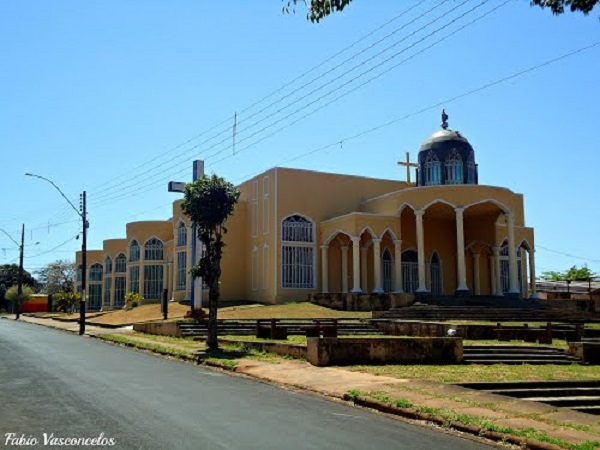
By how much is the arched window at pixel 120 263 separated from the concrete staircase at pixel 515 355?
48.3 meters

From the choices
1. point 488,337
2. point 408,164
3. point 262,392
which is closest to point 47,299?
point 408,164

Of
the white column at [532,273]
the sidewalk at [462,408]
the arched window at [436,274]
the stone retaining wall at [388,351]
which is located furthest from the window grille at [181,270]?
the sidewalk at [462,408]

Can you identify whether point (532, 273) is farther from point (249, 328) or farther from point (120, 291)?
point (120, 291)

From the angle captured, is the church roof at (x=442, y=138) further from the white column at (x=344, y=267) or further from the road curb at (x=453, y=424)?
the road curb at (x=453, y=424)

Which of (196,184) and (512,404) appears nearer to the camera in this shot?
(512,404)

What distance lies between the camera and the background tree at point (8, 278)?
102 m

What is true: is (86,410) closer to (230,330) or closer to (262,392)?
(262,392)

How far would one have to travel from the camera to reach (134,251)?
187 feet

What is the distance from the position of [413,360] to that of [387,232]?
83.8 feet

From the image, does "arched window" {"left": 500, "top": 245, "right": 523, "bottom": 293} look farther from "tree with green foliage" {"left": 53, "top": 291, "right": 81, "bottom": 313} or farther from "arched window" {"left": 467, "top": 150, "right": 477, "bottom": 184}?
"tree with green foliage" {"left": 53, "top": 291, "right": 81, "bottom": 313}

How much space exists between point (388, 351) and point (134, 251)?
143 ft

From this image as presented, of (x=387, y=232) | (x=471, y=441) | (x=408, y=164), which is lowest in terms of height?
(x=471, y=441)

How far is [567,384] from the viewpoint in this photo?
12.8 metres

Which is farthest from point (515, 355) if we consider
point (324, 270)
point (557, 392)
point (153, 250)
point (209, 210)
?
point (153, 250)
